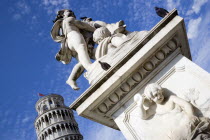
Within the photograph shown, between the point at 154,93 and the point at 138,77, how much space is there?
1.10 feet

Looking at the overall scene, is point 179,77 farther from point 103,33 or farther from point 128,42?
point 103,33

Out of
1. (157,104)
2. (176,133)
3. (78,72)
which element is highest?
(78,72)

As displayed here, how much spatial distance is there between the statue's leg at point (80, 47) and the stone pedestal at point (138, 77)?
662 millimetres

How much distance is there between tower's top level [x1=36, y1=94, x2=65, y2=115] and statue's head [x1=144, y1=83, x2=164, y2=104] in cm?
4997

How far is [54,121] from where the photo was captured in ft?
162

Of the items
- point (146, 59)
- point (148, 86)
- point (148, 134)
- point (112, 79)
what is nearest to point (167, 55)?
point (146, 59)

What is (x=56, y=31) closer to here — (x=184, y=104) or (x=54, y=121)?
(x=184, y=104)

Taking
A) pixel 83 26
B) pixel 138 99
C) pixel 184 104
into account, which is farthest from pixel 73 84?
pixel 184 104

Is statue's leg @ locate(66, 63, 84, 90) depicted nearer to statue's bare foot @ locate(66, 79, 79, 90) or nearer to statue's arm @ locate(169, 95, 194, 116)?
statue's bare foot @ locate(66, 79, 79, 90)

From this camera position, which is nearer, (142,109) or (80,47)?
(142,109)

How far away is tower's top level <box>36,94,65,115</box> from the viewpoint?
170 ft

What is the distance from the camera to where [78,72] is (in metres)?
4.07

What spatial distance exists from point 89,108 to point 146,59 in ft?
2.76

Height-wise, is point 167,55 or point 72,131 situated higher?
point 72,131
